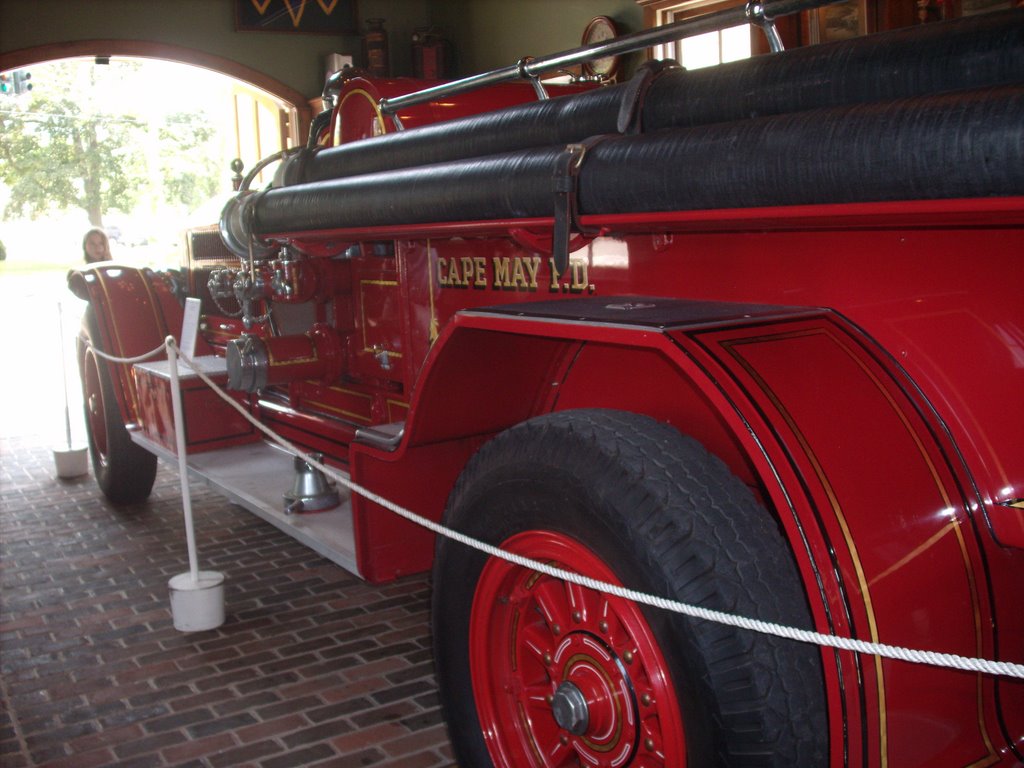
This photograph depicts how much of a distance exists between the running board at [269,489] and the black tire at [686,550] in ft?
3.83

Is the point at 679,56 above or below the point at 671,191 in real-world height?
above

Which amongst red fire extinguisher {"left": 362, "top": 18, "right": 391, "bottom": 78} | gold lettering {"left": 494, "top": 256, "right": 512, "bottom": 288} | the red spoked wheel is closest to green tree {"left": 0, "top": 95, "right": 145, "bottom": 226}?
red fire extinguisher {"left": 362, "top": 18, "right": 391, "bottom": 78}

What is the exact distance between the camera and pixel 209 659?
3.13 meters

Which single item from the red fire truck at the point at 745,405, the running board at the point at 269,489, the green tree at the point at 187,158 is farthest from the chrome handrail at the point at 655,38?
the green tree at the point at 187,158

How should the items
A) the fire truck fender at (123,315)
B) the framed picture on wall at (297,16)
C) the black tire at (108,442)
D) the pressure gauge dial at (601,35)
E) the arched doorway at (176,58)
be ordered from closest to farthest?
the fire truck fender at (123,315) < the black tire at (108,442) < the pressure gauge dial at (601,35) < the arched doorway at (176,58) < the framed picture on wall at (297,16)

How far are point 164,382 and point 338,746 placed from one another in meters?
1.95

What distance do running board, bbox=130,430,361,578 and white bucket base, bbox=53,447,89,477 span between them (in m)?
1.38

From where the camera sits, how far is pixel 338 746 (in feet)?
8.40

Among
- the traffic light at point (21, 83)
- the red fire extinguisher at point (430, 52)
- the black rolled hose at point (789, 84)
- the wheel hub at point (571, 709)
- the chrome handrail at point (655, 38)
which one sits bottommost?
the wheel hub at point (571, 709)

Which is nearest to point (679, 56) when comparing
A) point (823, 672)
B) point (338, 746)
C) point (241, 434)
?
point (241, 434)

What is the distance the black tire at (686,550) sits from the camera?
1.42 metres

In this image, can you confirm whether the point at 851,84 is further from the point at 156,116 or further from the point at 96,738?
the point at 156,116

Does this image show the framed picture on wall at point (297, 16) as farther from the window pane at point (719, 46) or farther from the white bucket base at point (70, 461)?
the white bucket base at point (70, 461)

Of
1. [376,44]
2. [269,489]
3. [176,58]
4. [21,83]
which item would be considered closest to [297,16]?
[376,44]
